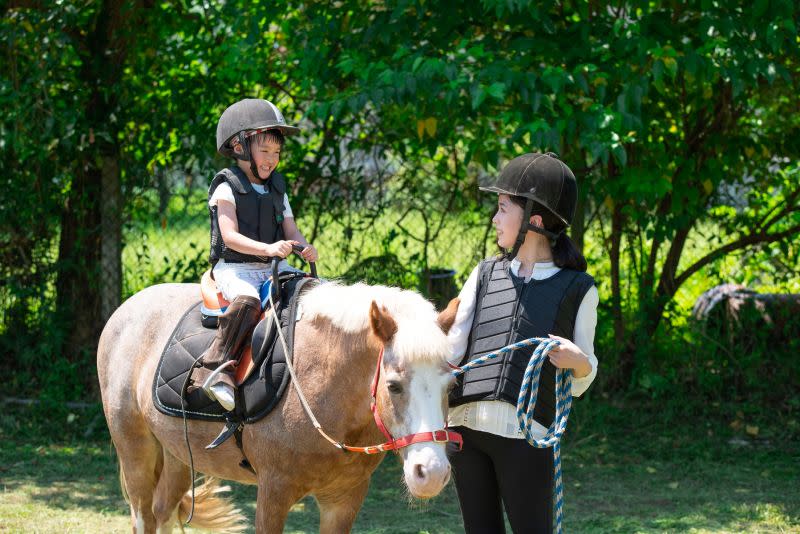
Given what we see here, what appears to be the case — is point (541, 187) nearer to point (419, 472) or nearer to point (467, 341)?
point (467, 341)

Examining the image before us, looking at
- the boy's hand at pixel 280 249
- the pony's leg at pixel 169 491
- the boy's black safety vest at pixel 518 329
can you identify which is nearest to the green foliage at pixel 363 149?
the boy's hand at pixel 280 249

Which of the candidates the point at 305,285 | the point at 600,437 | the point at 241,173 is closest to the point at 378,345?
the point at 305,285

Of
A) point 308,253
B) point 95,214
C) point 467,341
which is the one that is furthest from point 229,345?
point 95,214

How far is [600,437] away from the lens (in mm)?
6699

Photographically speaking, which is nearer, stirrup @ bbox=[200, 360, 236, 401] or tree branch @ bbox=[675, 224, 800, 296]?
stirrup @ bbox=[200, 360, 236, 401]

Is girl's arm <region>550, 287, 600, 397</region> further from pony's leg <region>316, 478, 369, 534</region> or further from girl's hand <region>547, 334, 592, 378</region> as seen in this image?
pony's leg <region>316, 478, 369, 534</region>

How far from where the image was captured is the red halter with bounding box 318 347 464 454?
2758mm

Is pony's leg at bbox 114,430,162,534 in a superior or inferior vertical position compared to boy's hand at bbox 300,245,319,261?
inferior

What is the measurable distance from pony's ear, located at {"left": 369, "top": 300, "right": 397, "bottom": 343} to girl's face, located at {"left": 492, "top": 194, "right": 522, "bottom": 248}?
0.47 meters

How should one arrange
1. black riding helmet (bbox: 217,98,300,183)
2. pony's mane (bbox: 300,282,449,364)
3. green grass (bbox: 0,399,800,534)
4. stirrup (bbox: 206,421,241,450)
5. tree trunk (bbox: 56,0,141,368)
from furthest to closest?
tree trunk (bbox: 56,0,141,368) < green grass (bbox: 0,399,800,534) < black riding helmet (bbox: 217,98,300,183) < stirrup (bbox: 206,421,241,450) < pony's mane (bbox: 300,282,449,364)

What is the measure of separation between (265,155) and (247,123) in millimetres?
141

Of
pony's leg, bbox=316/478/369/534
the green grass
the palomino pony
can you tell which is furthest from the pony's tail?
pony's leg, bbox=316/478/369/534

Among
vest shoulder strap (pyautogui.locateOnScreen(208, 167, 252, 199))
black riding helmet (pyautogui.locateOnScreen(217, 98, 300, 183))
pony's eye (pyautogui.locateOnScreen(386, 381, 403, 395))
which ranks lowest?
pony's eye (pyautogui.locateOnScreen(386, 381, 403, 395))

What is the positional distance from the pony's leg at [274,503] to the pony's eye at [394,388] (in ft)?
2.15
